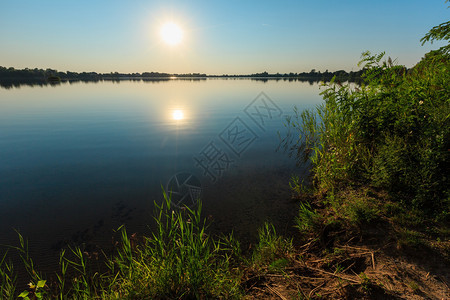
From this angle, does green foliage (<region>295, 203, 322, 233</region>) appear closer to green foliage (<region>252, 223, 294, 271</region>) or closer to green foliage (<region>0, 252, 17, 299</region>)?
green foliage (<region>252, 223, 294, 271</region>)

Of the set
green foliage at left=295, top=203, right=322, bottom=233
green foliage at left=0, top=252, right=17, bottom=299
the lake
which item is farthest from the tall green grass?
green foliage at left=0, top=252, right=17, bottom=299

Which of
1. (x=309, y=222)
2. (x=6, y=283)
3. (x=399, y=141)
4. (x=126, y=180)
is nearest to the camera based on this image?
(x=6, y=283)

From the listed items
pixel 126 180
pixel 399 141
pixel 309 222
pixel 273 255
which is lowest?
pixel 126 180

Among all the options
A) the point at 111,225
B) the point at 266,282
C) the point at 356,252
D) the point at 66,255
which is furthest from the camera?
the point at 111,225

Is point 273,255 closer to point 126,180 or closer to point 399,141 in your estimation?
point 399,141

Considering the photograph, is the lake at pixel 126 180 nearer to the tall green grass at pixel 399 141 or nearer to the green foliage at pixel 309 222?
the green foliage at pixel 309 222

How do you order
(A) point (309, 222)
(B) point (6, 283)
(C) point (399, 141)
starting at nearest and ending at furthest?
1. (B) point (6, 283)
2. (C) point (399, 141)
3. (A) point (309, 222)

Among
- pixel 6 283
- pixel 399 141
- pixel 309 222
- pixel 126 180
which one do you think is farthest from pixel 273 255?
pixel 126 180

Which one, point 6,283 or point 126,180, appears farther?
point 126,180

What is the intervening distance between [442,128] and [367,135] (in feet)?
6.77

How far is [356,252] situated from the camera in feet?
12.5

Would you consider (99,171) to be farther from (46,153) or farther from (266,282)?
(266,282)

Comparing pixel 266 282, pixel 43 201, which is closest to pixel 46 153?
pixel 43 201

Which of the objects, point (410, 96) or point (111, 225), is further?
point (111, 225)
